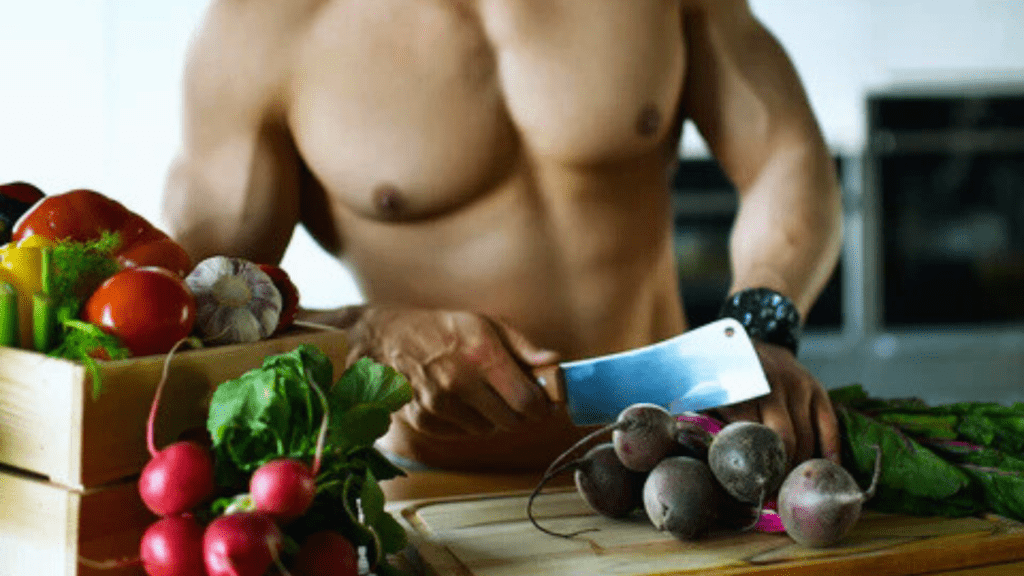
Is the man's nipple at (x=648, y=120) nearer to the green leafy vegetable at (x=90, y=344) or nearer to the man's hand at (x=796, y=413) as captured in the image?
the man's hand at (x=796, y=413)

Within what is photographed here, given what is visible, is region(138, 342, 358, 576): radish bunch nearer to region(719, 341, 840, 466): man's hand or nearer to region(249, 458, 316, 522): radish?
region(249, 458, 316, 522): radish

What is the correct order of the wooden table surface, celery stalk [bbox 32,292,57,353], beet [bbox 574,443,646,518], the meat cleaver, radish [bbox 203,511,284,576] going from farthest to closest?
the wooden table surface → the meat cleaver → beet [bbox 574,443,646,518] → celery stalk [bbox 32,292,57,353] → radish [bbox 203,511,284,576]

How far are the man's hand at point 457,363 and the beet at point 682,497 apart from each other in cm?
22

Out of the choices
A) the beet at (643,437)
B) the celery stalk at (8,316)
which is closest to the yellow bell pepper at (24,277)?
the celery stalk at (8,316)

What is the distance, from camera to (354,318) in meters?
1.51

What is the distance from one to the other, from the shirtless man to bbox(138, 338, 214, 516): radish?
742 millimetres

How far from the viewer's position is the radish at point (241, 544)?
81cm

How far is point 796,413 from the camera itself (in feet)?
4.16

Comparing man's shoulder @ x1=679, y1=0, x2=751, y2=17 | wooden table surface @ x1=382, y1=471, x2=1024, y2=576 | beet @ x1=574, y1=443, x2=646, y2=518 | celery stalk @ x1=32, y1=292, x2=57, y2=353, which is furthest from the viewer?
man's shoulder @ x1=679, y1=0, x2=751, y2=17

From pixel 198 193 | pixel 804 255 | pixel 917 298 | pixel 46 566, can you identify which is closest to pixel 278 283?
pixel 46 566

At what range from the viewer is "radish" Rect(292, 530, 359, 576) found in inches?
35.0

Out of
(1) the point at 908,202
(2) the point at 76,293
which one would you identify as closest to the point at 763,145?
(2) the point at 76,293

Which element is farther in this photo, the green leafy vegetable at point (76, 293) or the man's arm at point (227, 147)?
the man's arm at point (227, 147)

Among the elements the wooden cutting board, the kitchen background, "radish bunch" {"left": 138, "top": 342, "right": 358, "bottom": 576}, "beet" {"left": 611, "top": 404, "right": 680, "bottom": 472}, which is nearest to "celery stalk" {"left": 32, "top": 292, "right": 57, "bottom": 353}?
"radish bunch" {"left": 138, "top": 342, "right": 358, "bottom": 576}
